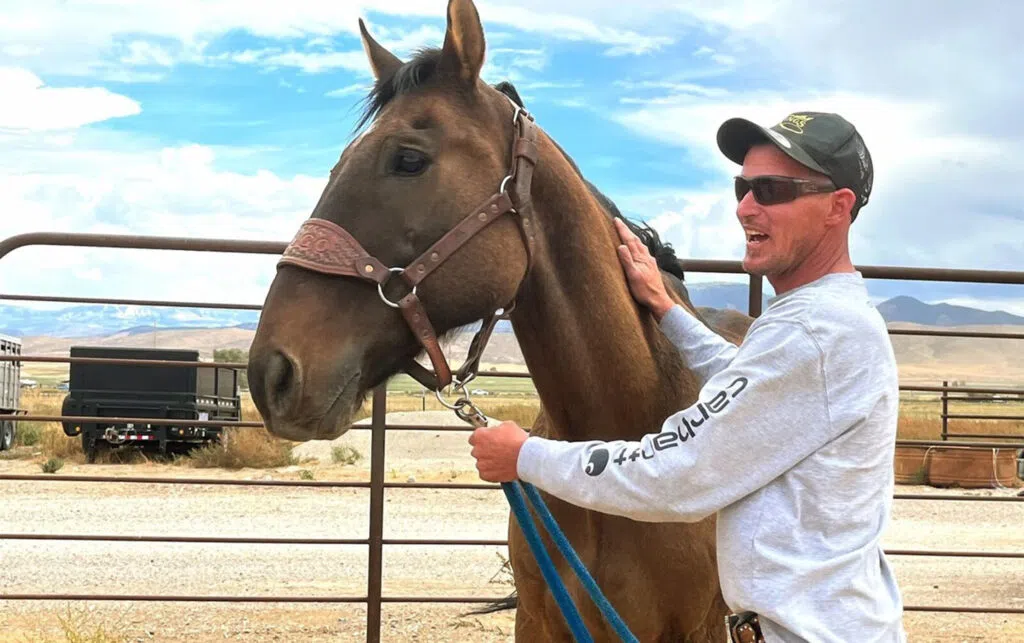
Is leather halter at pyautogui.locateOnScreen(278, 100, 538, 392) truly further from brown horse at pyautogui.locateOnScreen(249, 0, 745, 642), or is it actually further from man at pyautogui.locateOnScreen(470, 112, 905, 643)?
man at pyautogui.locateOnScreen(470, 112, 905, 643)

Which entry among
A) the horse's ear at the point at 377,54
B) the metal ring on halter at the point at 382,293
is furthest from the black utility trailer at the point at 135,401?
the metal ring on halter at the point at 382,293

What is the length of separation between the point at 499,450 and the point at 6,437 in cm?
2012

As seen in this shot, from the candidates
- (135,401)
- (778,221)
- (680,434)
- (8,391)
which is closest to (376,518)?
(680,434)

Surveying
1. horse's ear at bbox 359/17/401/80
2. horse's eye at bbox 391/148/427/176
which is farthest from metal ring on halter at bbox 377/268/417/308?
horse's ear at bbox 359/17/401/80

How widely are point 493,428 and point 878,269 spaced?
3266 millimetres

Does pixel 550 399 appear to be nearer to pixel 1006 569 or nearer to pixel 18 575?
pixel 18 575

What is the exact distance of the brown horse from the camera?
1.93 metres

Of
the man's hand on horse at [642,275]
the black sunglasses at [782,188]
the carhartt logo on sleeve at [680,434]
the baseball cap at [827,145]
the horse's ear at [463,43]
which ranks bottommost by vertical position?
the carhartt logo on sleeve at [680,434]

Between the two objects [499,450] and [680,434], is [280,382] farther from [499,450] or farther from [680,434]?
[680,434]

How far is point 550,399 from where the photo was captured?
7.82ft

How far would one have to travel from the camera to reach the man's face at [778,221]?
1.66 m

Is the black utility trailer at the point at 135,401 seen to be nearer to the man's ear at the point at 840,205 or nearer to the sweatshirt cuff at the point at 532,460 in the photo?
the sweatshirt cuff at the point at 532,460

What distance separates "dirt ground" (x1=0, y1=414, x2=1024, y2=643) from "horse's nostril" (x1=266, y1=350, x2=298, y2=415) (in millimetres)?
3489

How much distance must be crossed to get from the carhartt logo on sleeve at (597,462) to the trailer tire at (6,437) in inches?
779
